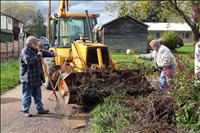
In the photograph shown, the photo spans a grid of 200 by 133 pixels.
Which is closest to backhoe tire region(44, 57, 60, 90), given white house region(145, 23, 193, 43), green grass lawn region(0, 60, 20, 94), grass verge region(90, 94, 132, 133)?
green grass lawn region(0, 60, 20, 94)

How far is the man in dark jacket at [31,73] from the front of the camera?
35.7ft

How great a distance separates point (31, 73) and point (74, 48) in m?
2.61

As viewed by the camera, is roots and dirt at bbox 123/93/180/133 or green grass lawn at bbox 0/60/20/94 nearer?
roots and dirt at bbox 123/93/180/133

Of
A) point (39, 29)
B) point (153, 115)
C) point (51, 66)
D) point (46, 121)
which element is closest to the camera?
point (153, 115)

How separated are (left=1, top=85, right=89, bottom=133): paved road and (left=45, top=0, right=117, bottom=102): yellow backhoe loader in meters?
0.49

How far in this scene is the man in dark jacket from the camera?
10.9m

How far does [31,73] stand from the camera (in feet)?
36.1

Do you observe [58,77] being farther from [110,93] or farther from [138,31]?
[138,31]

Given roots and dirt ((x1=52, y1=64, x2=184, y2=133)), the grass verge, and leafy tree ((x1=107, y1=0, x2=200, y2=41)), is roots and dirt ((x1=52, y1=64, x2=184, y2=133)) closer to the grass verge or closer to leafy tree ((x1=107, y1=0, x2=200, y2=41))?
the grass verge

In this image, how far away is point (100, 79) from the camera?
36.0ft

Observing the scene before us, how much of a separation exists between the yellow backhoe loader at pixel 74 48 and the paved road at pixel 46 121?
1.62 feet

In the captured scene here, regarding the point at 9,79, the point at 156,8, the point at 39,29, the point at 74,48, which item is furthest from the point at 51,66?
the point at 156,8

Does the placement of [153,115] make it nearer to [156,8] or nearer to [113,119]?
[113,119]

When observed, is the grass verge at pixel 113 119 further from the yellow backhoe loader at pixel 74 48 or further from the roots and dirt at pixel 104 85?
the yellow backhoe loader at pixel 74 48
